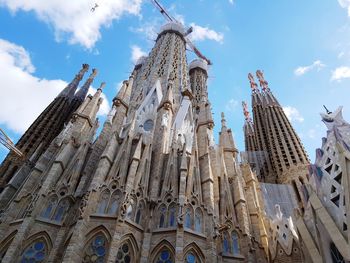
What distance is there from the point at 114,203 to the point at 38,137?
715 inches

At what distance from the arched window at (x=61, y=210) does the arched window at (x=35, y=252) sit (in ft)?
3.29

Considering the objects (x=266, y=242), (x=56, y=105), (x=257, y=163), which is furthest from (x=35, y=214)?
(x=257, y=163)

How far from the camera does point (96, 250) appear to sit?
10469 mm

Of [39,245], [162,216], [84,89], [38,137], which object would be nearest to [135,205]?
[162,216]

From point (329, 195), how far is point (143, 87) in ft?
46.7

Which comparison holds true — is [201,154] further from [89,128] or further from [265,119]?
[265,119]

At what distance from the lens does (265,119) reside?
38469 millimetres

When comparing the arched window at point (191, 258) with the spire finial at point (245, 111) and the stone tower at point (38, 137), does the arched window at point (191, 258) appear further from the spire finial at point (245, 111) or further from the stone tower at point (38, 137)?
the spire finial at point (245, 111)

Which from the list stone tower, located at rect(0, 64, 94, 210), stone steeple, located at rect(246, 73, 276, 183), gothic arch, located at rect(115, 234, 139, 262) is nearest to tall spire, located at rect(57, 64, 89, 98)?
stone tower, located at rect(0, 64, 94, 210)

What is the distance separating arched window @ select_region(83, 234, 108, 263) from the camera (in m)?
10.2

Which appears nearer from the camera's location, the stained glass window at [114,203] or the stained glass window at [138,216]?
the stained glass window at [114,203]

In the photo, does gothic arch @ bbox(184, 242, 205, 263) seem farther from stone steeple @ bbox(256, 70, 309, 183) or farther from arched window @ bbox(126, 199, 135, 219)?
stone steeple @ bbox(256, 70, 309, 183)

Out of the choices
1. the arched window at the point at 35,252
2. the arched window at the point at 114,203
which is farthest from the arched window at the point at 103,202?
the arched window at the point at 35,252

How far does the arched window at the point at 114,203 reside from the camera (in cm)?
1146
